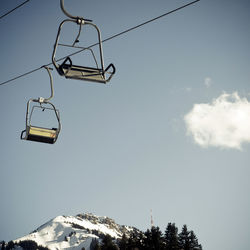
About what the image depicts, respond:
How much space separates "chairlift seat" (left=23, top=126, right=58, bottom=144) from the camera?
827cm

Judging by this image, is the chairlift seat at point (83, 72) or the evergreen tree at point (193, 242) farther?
the evergreen tree at point (193, 242)

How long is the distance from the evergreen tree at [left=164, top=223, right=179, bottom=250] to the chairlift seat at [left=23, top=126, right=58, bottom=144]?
49.4 m

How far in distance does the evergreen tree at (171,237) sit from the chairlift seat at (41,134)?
49.4 m

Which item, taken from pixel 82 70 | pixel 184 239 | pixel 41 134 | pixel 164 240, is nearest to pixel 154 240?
pixel 164 240

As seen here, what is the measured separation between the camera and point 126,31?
749cm

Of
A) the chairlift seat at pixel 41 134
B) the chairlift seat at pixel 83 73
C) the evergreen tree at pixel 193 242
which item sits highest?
the chairlift seat at pixel 83 73

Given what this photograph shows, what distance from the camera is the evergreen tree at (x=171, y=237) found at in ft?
170

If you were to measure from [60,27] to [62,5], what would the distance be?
665 millimetres

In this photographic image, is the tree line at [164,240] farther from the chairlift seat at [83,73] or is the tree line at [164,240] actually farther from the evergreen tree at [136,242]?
the chairlift seat at [83,73]

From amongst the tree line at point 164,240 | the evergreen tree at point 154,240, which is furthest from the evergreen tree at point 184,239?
the evergreen tree at point 154,240

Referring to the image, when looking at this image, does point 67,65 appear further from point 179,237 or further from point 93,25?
point 179,237

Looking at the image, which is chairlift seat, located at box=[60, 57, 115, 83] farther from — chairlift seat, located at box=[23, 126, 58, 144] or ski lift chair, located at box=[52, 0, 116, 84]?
chairlift seat, located at box=[23, 126, 58, 144]

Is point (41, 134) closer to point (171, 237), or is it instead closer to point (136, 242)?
point (136, 242)

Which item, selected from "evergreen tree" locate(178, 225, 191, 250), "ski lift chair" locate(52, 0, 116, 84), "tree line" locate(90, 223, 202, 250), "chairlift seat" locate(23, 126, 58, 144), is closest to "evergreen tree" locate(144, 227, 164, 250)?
"tree line" locate(90, 223, 202, 250)
